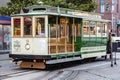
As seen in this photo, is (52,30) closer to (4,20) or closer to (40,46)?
(40,46)

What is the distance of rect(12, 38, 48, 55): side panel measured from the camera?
18.0 meters

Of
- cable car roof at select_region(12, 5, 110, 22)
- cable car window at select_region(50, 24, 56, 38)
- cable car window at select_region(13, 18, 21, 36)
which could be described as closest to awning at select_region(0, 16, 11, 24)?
cable car roof at select_region(12, 5, 110, 22)

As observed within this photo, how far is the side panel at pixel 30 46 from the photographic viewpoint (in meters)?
18.0

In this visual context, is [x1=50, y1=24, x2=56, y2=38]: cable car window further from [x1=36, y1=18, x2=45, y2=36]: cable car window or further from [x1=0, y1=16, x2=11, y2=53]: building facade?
[x1=0, y1=16, x2=11, y2=53]: building facade

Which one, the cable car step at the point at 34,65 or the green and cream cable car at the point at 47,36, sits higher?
the green and cream cable car at the point at 47,36

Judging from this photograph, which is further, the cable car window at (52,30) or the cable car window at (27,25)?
the cable car window at (27,25)

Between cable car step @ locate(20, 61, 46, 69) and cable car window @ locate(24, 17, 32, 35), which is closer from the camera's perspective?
cable car step @ locate(20, 61, 46, 69)

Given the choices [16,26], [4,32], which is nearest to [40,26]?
[16,26]

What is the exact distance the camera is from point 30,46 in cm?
1836

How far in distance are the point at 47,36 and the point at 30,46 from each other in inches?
40.7

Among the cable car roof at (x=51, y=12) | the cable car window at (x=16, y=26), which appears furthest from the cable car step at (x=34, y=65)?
the cable car roof at (x=51, y=12)

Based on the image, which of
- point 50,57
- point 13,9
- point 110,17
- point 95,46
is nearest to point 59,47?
point 50,57

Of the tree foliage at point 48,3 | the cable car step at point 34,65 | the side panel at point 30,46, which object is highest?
the tree foliage at point 48,3

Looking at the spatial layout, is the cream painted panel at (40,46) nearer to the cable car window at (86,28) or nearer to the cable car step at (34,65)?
the cable car step at (34,65)
